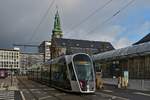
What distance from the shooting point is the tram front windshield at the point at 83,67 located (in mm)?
28703

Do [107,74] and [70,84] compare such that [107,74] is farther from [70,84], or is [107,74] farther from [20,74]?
[20,74]

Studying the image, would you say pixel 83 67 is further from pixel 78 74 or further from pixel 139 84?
pixel 139 84

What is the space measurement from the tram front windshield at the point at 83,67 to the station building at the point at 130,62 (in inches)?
509

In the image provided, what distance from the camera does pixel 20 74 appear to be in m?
148

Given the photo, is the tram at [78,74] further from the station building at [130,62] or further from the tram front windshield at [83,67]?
the station building at [130,62]

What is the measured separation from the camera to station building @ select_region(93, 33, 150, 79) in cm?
4238

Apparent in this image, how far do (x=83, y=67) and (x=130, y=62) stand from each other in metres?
18.9

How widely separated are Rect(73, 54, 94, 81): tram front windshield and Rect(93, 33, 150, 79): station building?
1292 centimetres

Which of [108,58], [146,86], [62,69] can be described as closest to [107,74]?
[108,58]

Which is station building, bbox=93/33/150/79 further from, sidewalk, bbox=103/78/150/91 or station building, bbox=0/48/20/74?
station building, bbox=0/48/20/74

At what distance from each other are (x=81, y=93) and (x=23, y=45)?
132 ft

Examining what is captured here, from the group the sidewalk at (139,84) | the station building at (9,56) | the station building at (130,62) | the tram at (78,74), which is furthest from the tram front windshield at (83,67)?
the station building at (9,56)

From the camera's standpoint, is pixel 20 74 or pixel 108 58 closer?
pixel 108 58

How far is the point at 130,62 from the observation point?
47.0 m
